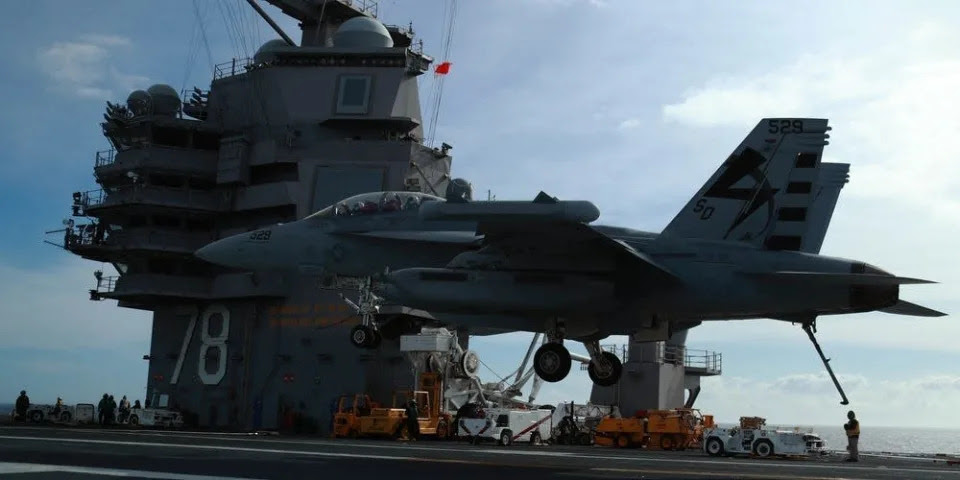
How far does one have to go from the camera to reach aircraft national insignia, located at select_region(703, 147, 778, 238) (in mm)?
19000

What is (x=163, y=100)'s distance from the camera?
4688 centimetres

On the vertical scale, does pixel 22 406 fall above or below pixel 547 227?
below

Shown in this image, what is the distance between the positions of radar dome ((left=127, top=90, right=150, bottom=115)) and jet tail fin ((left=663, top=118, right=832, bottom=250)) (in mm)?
33963

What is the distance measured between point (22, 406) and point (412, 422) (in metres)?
19.9

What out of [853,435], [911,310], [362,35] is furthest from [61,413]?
[911,310]

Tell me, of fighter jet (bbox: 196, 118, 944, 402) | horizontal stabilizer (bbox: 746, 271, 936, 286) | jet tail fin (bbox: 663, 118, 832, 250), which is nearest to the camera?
horizontal stabilizer (bbox: 746, 271, 936, 286)

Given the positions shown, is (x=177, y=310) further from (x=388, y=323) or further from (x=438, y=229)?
(x=438, y=229)

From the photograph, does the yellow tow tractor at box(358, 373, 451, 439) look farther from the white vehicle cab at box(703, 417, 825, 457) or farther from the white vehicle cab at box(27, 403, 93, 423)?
the white vehicle cab at box(27, 403, 93, 423)

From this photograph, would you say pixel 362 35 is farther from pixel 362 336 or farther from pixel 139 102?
pixel 362 336

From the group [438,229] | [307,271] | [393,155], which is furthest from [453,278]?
[393,155]

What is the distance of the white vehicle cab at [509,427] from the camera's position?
103 ft

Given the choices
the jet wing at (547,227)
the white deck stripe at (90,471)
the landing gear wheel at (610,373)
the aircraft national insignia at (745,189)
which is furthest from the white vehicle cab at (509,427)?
the white deck stripe at (90,471)

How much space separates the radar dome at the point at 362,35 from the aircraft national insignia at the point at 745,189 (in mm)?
28152

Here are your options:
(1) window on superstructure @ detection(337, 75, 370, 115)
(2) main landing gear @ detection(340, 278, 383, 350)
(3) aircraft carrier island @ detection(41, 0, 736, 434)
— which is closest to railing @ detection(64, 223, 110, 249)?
(3) aircraft carrier island @ detection(41, 0, 736, 434)
